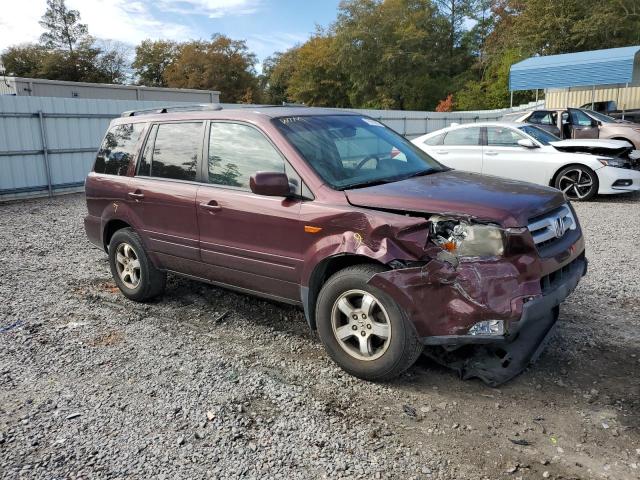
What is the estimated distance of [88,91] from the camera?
2562 cm

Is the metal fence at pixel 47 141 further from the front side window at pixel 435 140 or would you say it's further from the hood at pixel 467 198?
the hood at pixel 467 198

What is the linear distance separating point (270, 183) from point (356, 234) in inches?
27.6

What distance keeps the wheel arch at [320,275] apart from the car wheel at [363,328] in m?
0.11

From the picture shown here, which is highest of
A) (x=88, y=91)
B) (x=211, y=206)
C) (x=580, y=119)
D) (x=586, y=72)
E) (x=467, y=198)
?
(x=88, y=91)

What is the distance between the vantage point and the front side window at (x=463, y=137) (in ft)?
36.0

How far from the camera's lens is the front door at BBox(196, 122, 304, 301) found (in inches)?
153

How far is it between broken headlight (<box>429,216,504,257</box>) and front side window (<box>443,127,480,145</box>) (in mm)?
8174

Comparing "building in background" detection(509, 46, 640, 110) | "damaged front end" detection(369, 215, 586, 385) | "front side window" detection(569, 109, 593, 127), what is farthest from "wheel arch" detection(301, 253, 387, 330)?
"building in background" detection(509, 46, 640, 110)

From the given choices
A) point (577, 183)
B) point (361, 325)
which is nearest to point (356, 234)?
point (361, 325)

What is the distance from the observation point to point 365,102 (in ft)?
190

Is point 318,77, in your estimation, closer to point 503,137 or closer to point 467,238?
point 503,137

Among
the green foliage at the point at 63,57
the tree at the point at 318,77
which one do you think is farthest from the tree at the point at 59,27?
the tree at the point at 318,77

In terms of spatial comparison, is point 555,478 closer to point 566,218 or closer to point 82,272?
point 566,218

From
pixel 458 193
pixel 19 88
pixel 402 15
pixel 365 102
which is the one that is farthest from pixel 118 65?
pixel 458 193
